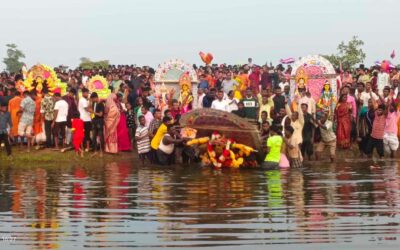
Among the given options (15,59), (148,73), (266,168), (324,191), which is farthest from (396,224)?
(15,59)

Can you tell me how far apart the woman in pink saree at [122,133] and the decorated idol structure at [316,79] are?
4.40 meters

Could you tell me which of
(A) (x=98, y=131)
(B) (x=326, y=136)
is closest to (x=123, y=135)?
(A) (x=98, y=131)

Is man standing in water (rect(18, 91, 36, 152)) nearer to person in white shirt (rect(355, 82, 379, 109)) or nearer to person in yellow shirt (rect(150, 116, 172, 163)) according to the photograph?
person in yellow shirt (rect(150, 116, 172, 163))

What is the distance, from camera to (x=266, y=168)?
23.1 meters

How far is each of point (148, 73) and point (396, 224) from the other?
18.3 m

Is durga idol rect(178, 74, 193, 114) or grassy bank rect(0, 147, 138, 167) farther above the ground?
durga idol rect(178, 74, 193, 114)

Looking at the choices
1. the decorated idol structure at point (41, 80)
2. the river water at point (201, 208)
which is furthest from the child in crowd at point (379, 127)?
the decorated idol structure at point (41, 80)

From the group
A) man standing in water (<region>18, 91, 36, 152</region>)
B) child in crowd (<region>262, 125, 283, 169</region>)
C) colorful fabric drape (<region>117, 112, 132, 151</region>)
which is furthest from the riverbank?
child in crowd (<region>262, 125, 283, 169</region>)

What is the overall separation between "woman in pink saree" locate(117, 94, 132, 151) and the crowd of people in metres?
0.02

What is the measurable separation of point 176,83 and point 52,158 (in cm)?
434

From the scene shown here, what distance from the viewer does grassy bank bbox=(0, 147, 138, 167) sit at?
2542cm

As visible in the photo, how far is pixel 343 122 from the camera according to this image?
26.1 meters

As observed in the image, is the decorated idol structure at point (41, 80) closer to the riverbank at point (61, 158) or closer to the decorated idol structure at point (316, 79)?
the riverbank at point (61, 158)

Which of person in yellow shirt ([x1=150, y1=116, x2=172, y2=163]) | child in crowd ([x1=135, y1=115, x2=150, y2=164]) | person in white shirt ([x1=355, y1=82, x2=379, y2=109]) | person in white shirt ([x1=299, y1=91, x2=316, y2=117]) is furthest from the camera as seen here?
person in white shirt ([x1=355, y1=82, x2=379, y2=109])
